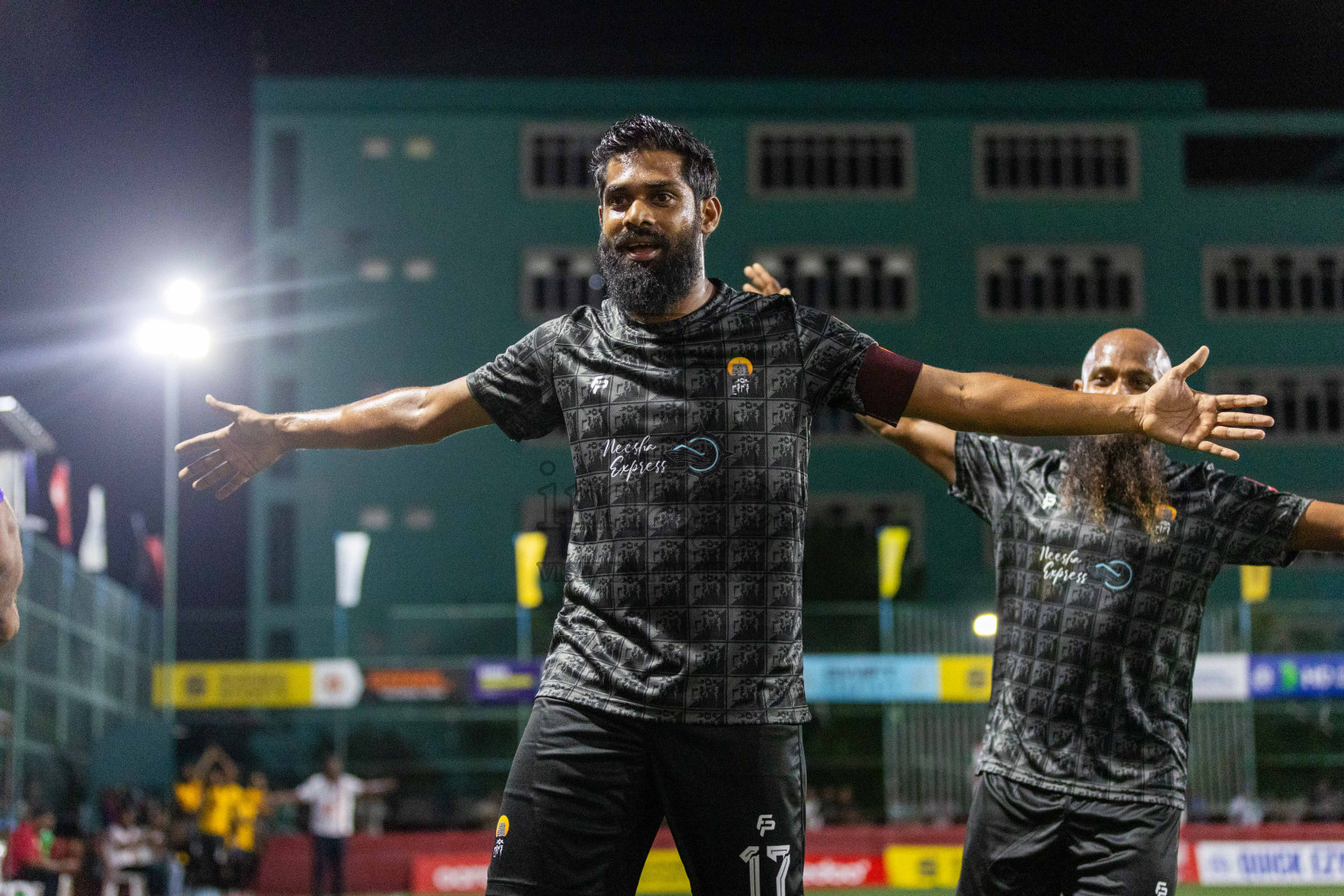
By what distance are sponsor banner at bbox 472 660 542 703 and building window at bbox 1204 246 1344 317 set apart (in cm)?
2390

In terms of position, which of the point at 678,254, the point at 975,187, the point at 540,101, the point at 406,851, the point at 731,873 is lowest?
the point at 406,851

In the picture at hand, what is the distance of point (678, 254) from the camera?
371 cm

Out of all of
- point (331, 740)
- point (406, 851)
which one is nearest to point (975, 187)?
point (331, 740)

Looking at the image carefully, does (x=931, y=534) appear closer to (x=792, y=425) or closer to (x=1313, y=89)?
(x=1313, y=89)

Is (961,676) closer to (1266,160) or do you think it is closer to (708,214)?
(708,214)

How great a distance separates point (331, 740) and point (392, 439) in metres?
26.9

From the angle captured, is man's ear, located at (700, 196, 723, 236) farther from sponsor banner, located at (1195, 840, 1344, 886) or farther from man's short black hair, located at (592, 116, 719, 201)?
sponsor banner, located at (1195, 840, 1344, 886)

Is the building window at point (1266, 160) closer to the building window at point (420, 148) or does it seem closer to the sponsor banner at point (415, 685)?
the building window at point (420, 148)

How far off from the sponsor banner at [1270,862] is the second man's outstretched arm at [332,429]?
1876cm

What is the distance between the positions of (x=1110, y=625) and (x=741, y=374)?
185cm

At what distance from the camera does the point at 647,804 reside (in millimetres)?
3572

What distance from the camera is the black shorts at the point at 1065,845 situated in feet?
14.7

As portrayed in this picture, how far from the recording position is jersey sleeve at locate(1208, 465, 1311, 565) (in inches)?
191

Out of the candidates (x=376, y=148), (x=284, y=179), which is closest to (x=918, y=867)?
(x=376, y=148)
